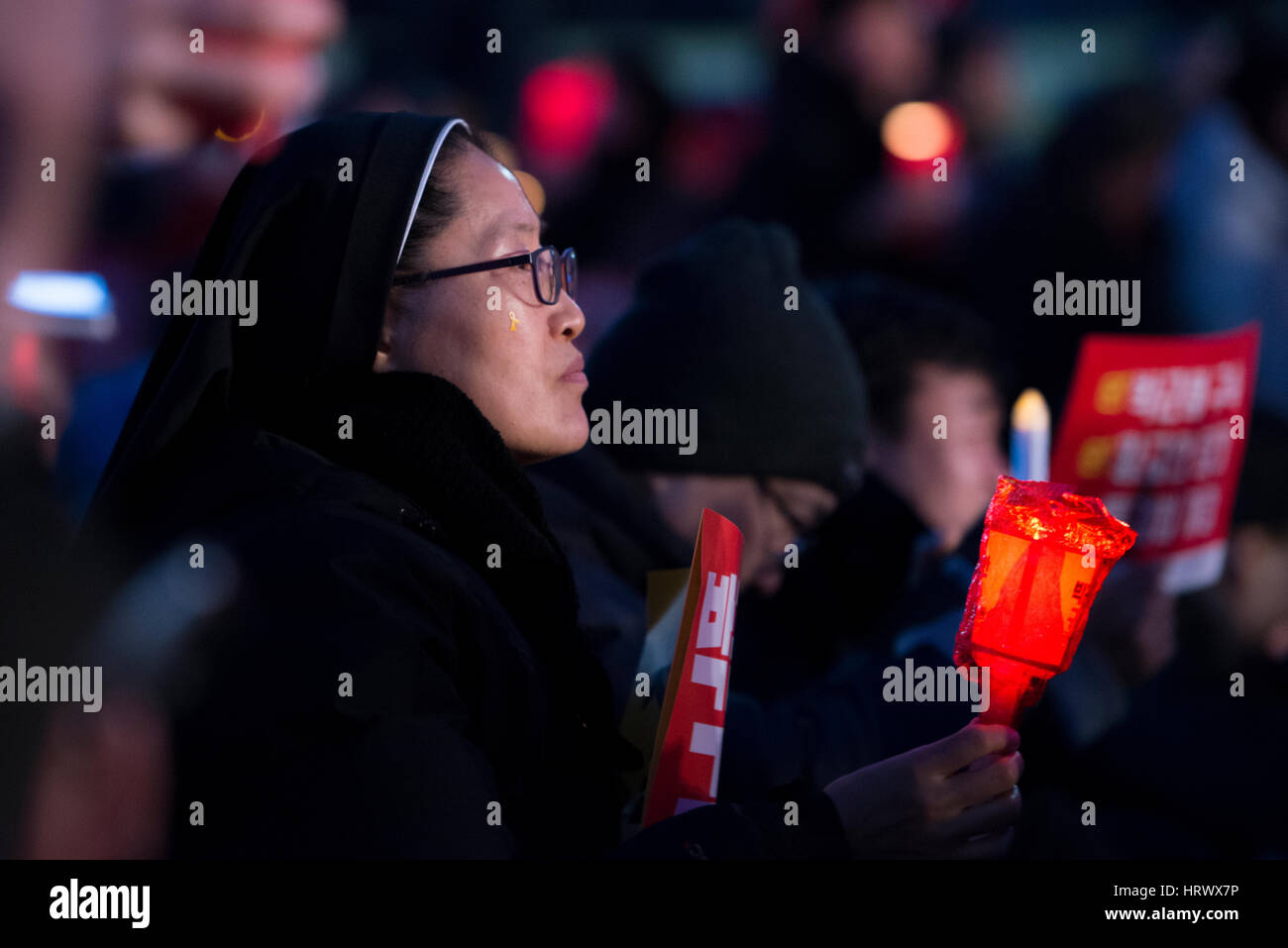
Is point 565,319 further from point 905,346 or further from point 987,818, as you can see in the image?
point 905,346

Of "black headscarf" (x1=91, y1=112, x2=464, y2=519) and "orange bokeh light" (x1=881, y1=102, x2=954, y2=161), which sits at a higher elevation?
"orange bokeh light" (x1=881, y1=102, x2=954, y2=161)

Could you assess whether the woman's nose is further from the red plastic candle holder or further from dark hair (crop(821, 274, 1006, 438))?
dark hair (crop(821, 274, 1006, 438))

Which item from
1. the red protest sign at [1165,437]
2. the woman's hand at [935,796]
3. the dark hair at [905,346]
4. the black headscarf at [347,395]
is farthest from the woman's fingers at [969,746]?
the dark hair at [905,346]

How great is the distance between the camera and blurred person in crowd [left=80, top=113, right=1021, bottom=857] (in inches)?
58.9

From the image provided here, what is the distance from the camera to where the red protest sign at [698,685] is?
180 cm

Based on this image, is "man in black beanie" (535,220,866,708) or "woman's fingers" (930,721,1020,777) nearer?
"woman's fingers" (930,721,1020,777)

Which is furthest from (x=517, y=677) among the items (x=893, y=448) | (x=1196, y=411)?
(x=893, y=448)

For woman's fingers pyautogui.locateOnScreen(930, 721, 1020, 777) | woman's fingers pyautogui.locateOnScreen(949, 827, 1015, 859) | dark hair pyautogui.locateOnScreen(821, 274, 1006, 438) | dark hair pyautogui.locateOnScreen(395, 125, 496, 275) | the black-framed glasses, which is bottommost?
woman's fingers pyautogui.locateOnScreen(949, 827, 1015, 859)

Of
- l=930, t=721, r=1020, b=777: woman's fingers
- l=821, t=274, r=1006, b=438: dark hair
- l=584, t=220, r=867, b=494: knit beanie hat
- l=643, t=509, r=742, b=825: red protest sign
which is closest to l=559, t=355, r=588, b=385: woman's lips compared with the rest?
l=643, t=509, r=742, b=825: red protest sign

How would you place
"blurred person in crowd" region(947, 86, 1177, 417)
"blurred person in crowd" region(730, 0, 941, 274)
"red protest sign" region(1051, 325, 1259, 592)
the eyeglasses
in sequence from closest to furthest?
"red protest sign" region(1051, 325, 1259, 592)
the eyeglasses
"blurred person in crowd" region(947, 86, 1177, 417)
"blurred person in crowd" region(730, 0, 941, 274)

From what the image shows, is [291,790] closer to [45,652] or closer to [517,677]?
[517,677]

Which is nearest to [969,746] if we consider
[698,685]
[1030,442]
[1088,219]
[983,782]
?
[983,782]

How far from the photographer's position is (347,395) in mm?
1934
